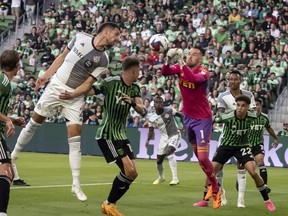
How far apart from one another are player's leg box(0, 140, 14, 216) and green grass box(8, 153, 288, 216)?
215 cm

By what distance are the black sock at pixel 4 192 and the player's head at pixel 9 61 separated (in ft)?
4.64

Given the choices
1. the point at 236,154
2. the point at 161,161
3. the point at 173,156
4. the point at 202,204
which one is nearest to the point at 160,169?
the point at 161,161

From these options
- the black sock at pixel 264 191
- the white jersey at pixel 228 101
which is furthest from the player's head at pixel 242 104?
the black sock at pixel 264 191

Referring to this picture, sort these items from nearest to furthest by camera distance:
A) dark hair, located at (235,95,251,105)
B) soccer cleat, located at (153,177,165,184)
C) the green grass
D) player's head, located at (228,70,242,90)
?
the green grass
dark hair, located at (235,95,251,105)
player's head, located at (228,70,242,90)
soccer cleat, located at (153,177,165,184)

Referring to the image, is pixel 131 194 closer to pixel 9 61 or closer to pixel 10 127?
pixel 9 61

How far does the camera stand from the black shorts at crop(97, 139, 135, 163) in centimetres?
1251

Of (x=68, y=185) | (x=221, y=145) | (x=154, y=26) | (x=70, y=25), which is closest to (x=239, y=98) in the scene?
(x=221, y=145)

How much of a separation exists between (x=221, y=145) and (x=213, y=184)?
2.49 ft

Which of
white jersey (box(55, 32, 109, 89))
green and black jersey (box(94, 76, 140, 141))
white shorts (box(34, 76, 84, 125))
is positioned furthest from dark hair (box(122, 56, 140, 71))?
white shorts (box(34, 76, 84, 125))

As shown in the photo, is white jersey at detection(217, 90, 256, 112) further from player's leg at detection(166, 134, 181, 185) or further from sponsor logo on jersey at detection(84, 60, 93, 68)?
player's leg at detection(166, 134, 181, 185)

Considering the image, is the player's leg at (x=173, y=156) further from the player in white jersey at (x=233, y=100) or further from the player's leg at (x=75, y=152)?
the player's leg at (x=75, y=152)

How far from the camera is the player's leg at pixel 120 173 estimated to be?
40.5 feet

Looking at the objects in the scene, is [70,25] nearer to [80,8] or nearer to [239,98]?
[80,8]

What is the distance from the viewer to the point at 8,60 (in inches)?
420
